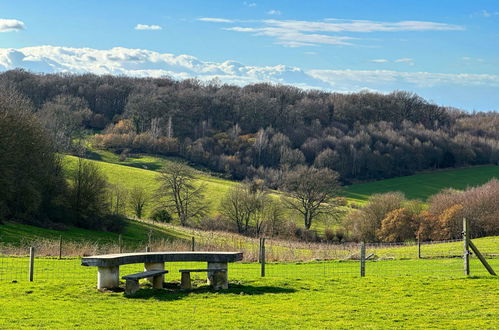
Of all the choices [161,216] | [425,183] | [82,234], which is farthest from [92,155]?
[425,183]

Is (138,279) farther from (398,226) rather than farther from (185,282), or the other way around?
(398,226)

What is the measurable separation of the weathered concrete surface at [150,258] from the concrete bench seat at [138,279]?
24.1 inches

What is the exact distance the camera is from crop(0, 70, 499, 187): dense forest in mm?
132250

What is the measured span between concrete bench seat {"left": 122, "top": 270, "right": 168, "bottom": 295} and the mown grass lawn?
0.28 m

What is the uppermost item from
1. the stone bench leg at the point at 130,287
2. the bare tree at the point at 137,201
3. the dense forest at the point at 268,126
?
the dense forest at the point at 268,126

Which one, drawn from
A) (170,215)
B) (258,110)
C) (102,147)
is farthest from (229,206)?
(258,110)

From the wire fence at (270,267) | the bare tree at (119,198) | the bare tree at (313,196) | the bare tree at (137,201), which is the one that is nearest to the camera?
the wire fence at (270,267)

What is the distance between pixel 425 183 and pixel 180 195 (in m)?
60.4

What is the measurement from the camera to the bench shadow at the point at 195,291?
58.5ft

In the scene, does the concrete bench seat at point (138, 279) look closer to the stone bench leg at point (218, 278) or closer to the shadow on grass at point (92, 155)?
the stone bench leg at point (218, 278)

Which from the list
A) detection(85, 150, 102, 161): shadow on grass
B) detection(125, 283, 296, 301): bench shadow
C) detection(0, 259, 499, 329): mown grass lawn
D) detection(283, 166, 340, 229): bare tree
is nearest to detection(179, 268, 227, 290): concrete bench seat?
detection(125, 283, 296, 301): bench shadow

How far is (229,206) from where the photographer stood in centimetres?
7544

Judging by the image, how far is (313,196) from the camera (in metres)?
77.6

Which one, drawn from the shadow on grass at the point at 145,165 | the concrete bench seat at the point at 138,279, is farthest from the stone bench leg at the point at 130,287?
the shadow on grass at the point at 145,165
